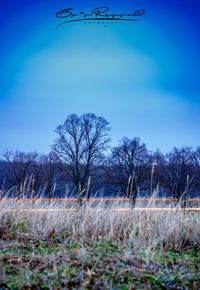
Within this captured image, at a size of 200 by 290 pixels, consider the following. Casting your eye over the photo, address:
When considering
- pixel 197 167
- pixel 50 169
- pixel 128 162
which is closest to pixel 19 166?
pixel 50 169

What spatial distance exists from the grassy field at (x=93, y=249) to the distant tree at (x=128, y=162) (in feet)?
76.9

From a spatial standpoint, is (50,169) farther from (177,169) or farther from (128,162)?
(177,169)

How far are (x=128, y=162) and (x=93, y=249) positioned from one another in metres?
27.9

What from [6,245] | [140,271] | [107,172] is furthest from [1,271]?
[107,172]

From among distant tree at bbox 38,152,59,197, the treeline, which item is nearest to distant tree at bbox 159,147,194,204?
the treeline

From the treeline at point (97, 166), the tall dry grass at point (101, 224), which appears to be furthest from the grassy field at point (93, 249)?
the treeline at point (97, 166)

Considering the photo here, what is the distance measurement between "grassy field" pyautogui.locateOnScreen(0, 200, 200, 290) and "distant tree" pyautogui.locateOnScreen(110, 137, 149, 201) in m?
23.4

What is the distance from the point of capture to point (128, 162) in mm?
31672

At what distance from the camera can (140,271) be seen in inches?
124

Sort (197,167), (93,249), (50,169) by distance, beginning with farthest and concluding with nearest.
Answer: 1. (197,167)
2. (50,169)
3. (93,249)

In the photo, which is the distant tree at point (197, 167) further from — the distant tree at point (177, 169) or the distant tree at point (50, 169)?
the distant tree at point (50, 169)

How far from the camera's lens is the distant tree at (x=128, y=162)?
96.5ft

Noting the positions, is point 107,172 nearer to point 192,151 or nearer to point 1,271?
point 192,151

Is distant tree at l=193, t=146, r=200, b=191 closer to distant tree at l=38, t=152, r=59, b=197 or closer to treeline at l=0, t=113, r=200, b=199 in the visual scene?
treeline at l=0, t=113, r=200, b=199
